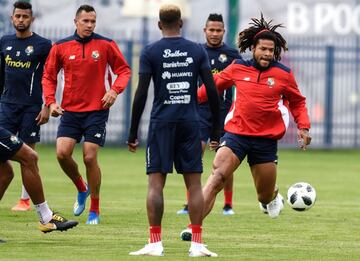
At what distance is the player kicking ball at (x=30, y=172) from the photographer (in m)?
13.0

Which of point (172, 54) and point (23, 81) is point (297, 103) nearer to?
point (172, 54)

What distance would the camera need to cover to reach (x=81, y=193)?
53.5 feet

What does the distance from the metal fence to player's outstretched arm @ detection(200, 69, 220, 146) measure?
21.5 m

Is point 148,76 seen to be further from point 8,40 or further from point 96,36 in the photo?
point 8,40

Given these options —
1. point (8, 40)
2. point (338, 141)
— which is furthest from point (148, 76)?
point (338, 141)

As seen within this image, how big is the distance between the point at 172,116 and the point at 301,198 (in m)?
3.71

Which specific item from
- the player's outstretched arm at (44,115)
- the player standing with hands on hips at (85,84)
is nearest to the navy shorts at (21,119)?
the player's outstretched arm at (44,115)

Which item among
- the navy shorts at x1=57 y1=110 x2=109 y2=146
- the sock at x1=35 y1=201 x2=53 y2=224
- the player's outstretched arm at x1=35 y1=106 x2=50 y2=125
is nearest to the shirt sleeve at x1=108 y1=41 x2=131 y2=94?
the navy shorts at x1=57 y1=110 x2=109 y2=146

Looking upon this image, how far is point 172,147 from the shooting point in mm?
12328

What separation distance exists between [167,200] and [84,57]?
161 inches

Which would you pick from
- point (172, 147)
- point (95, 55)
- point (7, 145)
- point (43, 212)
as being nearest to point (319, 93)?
point (95, 55)

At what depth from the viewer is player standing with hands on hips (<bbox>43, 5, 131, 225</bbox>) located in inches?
617

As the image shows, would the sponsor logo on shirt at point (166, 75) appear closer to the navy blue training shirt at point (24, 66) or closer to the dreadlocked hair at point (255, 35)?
the dreadlocked hair at point (255, 35)

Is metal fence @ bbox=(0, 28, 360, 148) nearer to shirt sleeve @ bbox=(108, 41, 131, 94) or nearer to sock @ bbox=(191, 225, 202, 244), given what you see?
shirt sleeve @ bbox=(108, 41, 131, 94)
